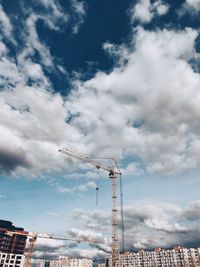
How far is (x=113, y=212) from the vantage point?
281 ft

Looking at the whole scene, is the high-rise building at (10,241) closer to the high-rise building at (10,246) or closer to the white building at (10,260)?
the high-rise building at (10,246)

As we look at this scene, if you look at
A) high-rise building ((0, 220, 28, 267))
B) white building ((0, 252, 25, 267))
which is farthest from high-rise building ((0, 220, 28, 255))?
white building ((0, 252, 25, 267))

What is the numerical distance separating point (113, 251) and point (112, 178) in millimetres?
24881

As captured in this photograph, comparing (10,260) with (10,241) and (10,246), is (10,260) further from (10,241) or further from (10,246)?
(10,241)

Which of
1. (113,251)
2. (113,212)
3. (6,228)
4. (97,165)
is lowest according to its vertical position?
(113,251)

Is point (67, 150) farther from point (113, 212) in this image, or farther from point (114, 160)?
point (113, 212)

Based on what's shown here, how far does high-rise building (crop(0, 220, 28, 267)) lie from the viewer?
145125 millimetres

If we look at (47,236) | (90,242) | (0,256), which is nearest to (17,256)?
(0,256)

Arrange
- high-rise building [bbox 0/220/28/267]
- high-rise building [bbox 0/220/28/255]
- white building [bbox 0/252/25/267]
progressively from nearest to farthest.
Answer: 1. white building [bbox 0/252/25/267]
2. high-rise building [bbox 0/220/28/267]
3. high-rise building [bbox 0/220/28/255]

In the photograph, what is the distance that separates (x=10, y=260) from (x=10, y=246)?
7.51 m

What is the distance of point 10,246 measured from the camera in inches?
5906

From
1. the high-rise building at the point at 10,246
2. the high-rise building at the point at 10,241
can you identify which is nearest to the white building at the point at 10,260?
the high-rise building at the point at 10,246

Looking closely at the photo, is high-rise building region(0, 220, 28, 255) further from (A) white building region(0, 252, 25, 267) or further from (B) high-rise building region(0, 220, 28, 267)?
(A) white building region(0, 252, 25, 267)

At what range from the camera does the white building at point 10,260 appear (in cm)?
14338
